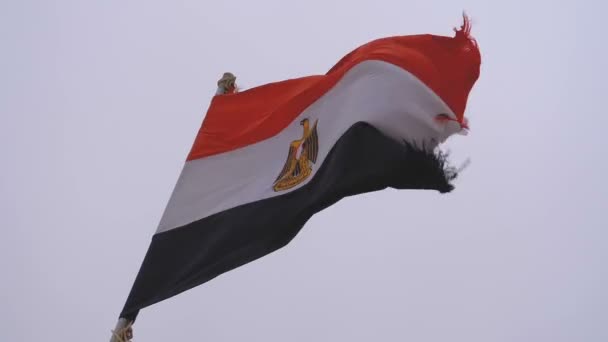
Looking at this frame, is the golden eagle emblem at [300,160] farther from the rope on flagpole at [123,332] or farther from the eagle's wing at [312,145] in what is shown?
the rope on flagpole at [123,332]

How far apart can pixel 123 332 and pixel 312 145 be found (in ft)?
6.25

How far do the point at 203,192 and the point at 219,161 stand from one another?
1.24 feet

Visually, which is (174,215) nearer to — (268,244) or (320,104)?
(268,244)

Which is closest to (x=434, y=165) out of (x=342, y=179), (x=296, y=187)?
(x=342, y=179)

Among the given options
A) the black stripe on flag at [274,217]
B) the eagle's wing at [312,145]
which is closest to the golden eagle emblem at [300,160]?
the eagle's wing at [312,145]

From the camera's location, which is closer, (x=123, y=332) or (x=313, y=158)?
(x=123, y=332)

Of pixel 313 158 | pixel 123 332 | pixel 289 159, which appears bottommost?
pixel 123 332

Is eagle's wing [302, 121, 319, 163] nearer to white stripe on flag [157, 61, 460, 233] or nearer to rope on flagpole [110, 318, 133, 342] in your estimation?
white stripe on flag [157, 61, 460, 233]

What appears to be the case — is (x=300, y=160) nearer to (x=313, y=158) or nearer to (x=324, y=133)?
(x=313, y=158)

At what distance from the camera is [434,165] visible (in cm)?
580

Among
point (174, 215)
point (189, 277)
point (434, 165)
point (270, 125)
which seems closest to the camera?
point (434, 165)

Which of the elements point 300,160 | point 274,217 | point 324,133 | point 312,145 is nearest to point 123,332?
point 274,217

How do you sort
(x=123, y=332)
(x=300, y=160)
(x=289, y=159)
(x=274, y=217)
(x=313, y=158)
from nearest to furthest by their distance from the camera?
(x=123, y=332), (x=274, y=217), (x=313, y=158), (x=300, y=160), (x=289, y=159)

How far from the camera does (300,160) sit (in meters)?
6.70
